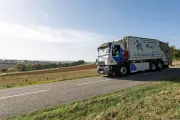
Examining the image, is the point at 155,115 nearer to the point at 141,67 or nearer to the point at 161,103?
the point at 161,103

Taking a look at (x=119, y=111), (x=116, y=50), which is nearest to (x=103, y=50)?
(x=116, y=50)

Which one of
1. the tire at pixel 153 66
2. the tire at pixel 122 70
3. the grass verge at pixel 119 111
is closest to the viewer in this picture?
the grass verge at pixel 119 111

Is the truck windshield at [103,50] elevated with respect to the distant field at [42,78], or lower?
elevated

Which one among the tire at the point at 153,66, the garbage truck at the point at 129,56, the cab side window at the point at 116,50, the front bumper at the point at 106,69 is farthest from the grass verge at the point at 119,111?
the tire at the point at 153,66

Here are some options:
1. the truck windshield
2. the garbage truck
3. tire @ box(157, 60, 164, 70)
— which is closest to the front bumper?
the garbage truck

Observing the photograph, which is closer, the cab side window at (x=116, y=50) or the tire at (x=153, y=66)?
the cab side window at (x=116, y=50)

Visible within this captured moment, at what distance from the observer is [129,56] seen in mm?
13375

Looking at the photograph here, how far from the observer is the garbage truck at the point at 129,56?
12469 millimetres

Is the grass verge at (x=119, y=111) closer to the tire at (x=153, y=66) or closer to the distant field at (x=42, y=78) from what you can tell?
the distant field at (x=42, y=78)

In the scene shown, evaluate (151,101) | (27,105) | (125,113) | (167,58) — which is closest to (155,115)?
(125,113)

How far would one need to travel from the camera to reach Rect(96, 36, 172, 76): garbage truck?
1247 centimetres

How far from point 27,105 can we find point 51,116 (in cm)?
180

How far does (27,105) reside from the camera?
18.3 ft

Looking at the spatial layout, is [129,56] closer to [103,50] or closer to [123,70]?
[123,70]
